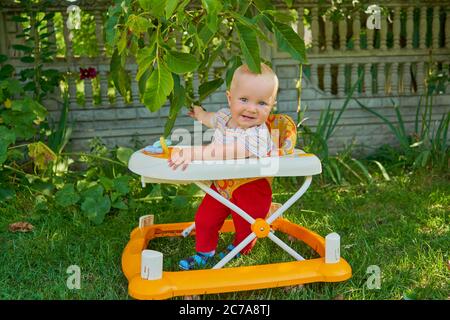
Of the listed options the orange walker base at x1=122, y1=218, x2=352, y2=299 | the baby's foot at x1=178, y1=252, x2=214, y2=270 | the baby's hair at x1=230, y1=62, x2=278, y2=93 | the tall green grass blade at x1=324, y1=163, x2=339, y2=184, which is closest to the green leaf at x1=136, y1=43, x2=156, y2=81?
the baby's hair at x1=230, y1=62, x2=278, y2=93

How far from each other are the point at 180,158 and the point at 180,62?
39cm

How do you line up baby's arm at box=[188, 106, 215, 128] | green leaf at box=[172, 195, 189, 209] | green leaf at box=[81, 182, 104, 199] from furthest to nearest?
green leaf at box=[172, 195, 189, 209] → green leaf at box=[81, 182, 104, 199] → baby's arm at box=[188, 106, 215, 128]

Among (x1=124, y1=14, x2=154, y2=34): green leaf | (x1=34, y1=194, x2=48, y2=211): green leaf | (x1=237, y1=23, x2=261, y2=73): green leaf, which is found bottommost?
(x1=34, y1=194, x2=48, y2=211): green leaf

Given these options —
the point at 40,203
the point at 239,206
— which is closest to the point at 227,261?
the point at 239,206

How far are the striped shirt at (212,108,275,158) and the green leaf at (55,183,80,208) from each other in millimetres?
1058

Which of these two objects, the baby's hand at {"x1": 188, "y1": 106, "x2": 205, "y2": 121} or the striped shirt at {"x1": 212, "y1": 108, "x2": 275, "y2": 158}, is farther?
the baby's hand at {"x1": 188, "y1": 106, "x2": 205, "y2": 121}

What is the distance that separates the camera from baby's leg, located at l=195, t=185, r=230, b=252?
93.8 inches

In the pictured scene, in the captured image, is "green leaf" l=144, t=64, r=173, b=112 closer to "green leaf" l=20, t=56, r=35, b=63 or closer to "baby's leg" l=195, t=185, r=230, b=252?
"baby's leg" l=195, t=185, r=230, b=252

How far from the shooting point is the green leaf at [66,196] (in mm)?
3033

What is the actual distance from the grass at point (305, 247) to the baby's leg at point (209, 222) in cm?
17

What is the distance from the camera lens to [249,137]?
7.29 feet

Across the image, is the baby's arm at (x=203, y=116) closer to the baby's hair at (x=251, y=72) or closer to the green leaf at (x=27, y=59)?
the baby's hair at (x=251, y=72)

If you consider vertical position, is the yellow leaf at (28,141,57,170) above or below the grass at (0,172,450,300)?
above
